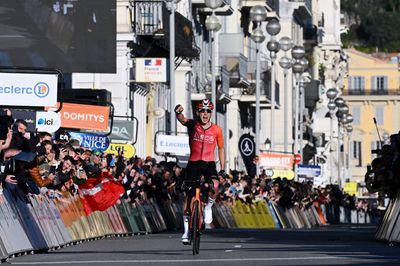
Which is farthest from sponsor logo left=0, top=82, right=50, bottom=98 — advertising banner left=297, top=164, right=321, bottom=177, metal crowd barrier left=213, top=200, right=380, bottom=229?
advertising banner left=297, top=164, right=321, bottom=177

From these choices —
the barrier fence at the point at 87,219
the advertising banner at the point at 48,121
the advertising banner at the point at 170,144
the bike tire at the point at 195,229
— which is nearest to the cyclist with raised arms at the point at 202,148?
the bike tire at the point at 195,229

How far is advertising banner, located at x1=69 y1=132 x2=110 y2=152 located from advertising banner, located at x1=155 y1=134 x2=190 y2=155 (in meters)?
7.96

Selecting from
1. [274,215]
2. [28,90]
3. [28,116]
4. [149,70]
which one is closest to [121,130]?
[149,70]

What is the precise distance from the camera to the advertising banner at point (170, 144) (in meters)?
45.5

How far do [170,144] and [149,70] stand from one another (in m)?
3.41

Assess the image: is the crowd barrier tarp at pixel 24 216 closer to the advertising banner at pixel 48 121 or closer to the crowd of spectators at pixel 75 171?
the crowd of spectators at pixel 75 171

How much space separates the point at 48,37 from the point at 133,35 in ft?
37.5

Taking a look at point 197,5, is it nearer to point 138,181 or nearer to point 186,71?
point 186,71

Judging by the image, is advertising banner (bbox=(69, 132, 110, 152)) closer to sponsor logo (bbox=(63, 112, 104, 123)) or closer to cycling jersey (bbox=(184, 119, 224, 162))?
sponsor logo (bbox=(63, 112, 104, 123))

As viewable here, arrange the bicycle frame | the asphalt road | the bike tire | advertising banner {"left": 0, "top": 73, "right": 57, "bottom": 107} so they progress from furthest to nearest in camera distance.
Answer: advertising banner {"left": 0, "top": 73, "right": 57, "bottom": 107}
the bicycle frame
the bike tire
the asphalt road

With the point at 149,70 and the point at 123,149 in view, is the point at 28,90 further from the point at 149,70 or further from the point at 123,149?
the point at 149,70

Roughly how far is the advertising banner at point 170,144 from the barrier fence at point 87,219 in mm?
1834

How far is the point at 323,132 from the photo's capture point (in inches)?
4673

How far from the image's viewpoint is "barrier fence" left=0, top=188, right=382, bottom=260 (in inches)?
942
